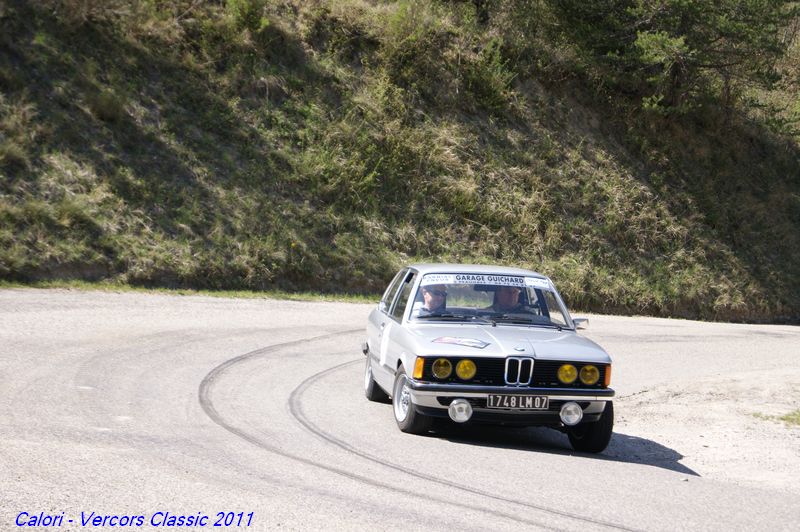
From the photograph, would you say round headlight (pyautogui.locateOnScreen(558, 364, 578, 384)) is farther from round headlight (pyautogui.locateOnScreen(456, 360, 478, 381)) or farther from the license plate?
round headlight (pyautogui.locateOnScreen(456, 360, 478, 381))

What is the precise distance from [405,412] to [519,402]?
1103 millimetres

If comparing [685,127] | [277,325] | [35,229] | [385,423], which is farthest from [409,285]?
[685,127]

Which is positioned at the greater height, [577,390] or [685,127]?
[685,127]

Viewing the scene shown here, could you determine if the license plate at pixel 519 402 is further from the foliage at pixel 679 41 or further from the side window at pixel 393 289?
the foliage at pixel 679 41

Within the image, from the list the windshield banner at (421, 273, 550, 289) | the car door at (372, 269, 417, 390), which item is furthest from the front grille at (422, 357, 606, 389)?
the windshield banner at (421, 273, 550, 289)

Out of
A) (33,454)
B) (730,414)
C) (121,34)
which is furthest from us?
(121,34)

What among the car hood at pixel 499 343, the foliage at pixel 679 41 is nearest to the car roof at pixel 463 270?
the car hood at pixel 499 343

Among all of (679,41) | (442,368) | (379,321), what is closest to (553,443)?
(442,368)

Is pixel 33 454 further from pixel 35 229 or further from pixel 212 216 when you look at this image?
pixel 212 216

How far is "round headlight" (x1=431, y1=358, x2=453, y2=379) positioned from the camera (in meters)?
7.57

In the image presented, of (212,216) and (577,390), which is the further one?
(212,216)

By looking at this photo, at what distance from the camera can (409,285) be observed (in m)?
9.37

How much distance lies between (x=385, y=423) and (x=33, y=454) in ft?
11.1

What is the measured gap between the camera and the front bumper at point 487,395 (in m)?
7.48
